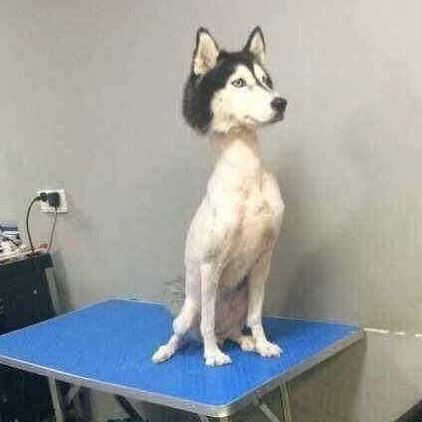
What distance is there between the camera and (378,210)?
5.39 ft

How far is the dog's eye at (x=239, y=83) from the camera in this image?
4.67ft

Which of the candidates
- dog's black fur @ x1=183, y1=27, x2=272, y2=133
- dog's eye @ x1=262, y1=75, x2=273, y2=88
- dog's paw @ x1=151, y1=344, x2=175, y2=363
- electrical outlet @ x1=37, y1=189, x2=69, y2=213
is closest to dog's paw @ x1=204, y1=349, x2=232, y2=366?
dog's paw @ x1=151, y1=344, x2=175, y2=363

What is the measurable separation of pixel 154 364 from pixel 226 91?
0.67 metres

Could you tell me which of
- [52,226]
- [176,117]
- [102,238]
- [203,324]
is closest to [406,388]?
[203,324]

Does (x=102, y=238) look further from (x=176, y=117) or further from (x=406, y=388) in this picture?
(x=406, y=388)

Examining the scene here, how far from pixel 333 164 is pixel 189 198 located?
54cm

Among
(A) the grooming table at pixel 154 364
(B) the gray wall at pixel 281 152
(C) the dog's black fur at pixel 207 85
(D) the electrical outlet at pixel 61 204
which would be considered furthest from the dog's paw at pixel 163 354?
(D) the electrical outlet at pixel 61 204

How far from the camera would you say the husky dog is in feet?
4.67

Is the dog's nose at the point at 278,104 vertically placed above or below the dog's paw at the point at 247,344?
above

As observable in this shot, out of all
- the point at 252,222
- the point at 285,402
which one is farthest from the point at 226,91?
the point at 285,402

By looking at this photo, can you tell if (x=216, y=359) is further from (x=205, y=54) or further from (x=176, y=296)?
(x=205, y=54)

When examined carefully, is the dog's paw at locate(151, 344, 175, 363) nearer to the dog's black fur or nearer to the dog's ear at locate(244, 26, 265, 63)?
the dog's black fur

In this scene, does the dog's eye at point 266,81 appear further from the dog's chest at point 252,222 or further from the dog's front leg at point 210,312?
the dog's front leg at point 210,312

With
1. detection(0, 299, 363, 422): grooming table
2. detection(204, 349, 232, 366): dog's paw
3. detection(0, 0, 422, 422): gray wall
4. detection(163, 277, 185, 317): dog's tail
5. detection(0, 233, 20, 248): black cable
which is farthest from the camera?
detection(0, 233, 20, 248): black cable
